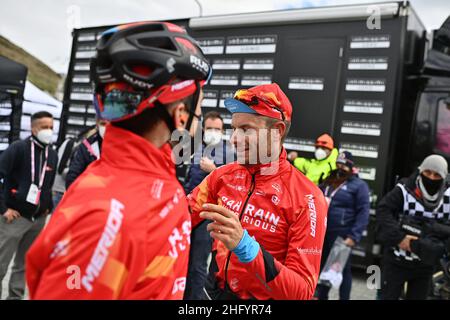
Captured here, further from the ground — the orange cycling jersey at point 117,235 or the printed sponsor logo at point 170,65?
the printed sponsor logo at point 170,65

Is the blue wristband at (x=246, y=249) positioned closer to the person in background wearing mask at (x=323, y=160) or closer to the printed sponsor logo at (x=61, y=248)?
the printed sponsor logo at (x=61, y=248)

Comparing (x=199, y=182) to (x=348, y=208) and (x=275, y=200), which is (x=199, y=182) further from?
(x=275, y=200)

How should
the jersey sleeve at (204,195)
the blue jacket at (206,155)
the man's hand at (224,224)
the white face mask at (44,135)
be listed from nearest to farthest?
the man's hand at (224,224) < the jersey sleeve at (204,195) < the white face mask at (44,135) < the blue jacket at (206,155)

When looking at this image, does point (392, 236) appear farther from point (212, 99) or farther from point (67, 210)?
point (212, 99)

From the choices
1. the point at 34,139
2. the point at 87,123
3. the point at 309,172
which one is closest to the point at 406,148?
the point at 309,172

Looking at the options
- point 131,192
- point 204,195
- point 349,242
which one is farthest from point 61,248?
point 349,242

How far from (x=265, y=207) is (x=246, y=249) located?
1.22ft

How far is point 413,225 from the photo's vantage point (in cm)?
371

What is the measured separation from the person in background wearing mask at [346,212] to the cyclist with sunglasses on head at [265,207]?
3.05 m

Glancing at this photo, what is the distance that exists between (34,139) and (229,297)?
3.27 meters

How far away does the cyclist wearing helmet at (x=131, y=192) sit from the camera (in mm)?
942

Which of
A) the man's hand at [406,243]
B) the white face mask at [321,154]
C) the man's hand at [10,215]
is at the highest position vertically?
the white face mask at [321,154]

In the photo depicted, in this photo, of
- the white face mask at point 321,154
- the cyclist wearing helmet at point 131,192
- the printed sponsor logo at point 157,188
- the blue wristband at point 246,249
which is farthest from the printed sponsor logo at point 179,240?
the white face mask at point 321,154

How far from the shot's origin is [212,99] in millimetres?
6723
